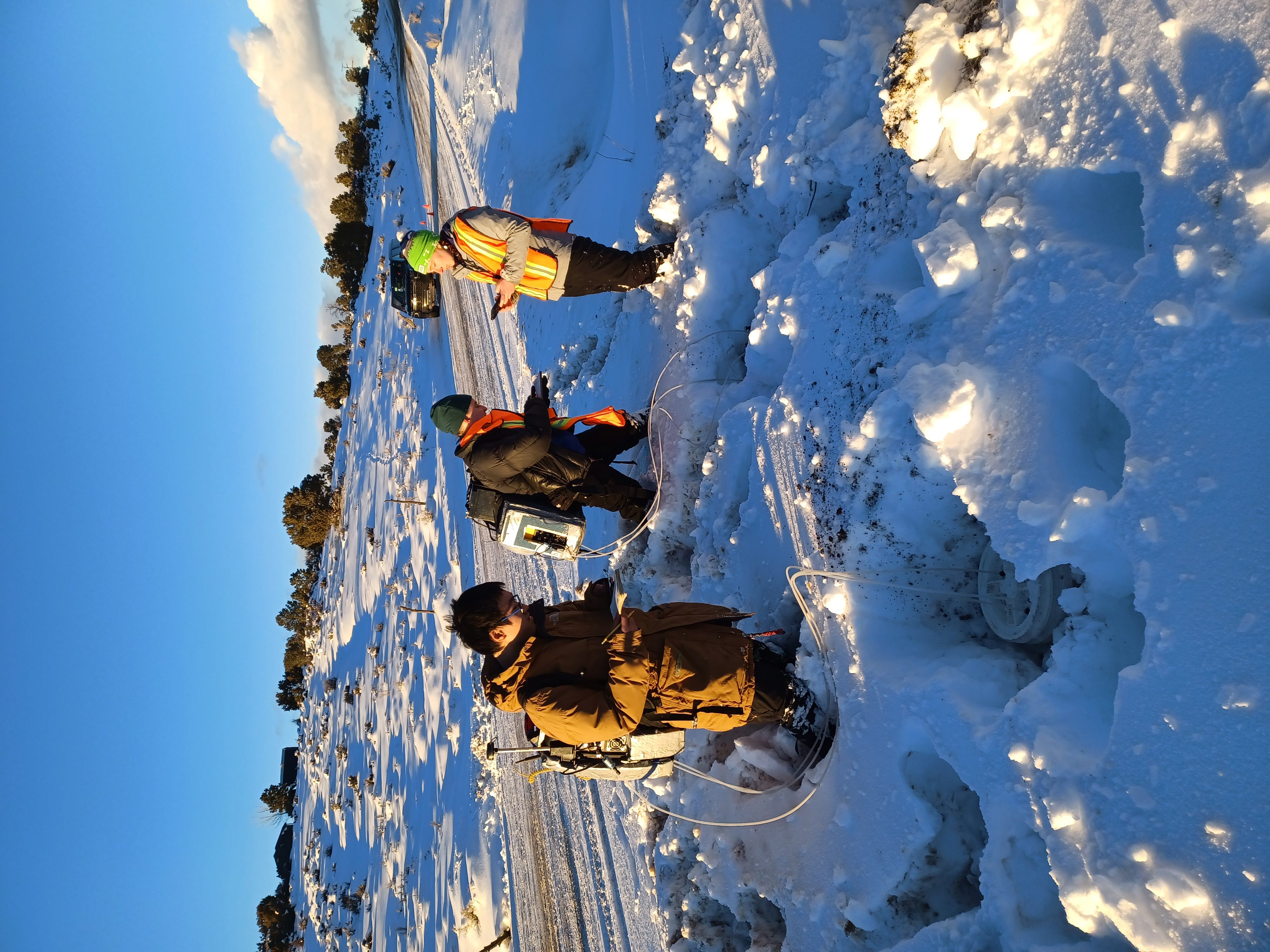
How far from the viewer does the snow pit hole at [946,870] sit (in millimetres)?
3215

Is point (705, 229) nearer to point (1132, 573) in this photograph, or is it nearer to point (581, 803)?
point (1132, 573)

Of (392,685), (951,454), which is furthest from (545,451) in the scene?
(392,685)

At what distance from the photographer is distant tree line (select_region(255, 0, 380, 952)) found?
1669 cm

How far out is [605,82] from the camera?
8461 millimetres

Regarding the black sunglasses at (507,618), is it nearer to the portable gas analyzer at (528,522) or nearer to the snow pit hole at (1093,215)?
the portable gas analyzer at (528,522)

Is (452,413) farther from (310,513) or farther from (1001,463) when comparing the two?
(310,513)

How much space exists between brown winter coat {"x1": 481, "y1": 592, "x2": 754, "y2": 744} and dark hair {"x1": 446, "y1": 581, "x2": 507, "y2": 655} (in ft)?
0.49

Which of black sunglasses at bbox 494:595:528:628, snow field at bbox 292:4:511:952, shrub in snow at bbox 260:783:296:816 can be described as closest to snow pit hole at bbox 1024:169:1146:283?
black sunglasses at bbox 494:595:528:628

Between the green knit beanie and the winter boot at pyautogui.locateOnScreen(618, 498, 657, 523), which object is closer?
the green knit beanie

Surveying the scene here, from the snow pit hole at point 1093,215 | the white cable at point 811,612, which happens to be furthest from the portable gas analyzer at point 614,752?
the snow pit hole at point 1093,215

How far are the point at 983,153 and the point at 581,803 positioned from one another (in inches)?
227

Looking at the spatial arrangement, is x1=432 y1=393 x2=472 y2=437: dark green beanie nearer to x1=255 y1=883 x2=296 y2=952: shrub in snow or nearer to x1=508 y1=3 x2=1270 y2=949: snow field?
x1=508 y1=3 x2=1270 y2=949: snow field

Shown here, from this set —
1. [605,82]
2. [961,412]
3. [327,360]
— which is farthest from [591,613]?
[327,360]

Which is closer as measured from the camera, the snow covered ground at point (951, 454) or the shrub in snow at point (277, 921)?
the snow covered ground at point (951, 454)
